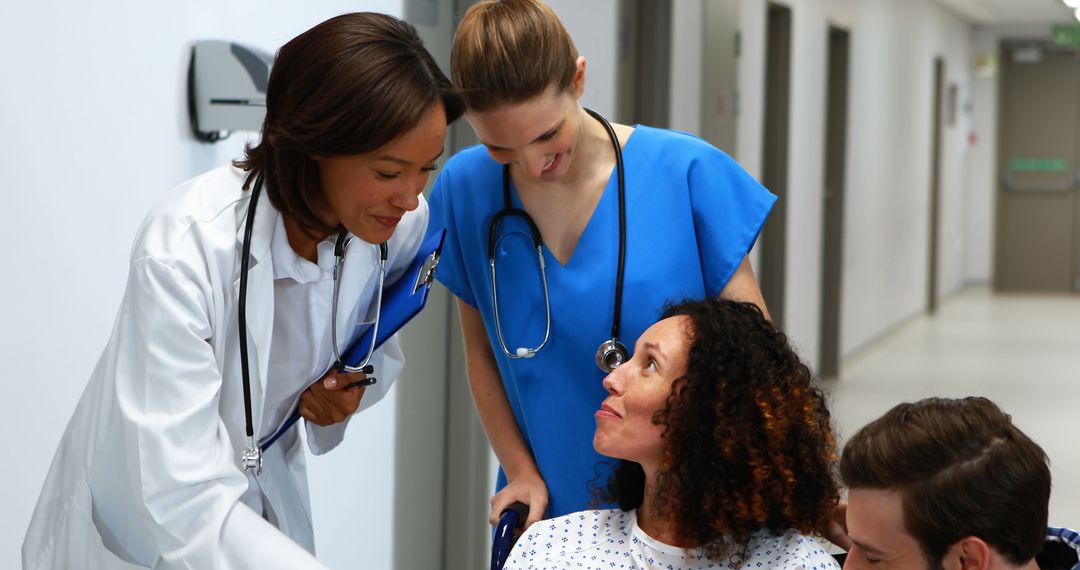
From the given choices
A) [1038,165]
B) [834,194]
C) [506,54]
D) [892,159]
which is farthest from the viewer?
[1038,165]

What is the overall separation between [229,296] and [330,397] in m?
0.26

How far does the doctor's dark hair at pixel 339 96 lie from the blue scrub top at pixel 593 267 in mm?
415

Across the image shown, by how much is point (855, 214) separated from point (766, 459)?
6394 millimetres

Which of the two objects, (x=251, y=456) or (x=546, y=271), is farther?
(x=546, y=271)

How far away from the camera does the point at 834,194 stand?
7105 mm

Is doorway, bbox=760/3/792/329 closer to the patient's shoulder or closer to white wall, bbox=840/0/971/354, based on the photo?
white wall, bbox=840/0/971/354

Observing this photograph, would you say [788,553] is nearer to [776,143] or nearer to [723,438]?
[723,438]

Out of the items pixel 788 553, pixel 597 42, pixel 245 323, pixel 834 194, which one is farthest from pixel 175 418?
pixel 834 194

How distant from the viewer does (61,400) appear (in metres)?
1.97

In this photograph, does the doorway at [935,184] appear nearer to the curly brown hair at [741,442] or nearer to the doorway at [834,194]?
the doorway at [834,194]

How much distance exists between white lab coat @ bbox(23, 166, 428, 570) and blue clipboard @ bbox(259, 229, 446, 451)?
186 millimetres

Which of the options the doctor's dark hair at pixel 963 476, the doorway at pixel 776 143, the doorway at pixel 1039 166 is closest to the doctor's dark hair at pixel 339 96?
the doctor's dark hair at pixel 963 476

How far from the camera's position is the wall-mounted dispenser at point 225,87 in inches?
84.5

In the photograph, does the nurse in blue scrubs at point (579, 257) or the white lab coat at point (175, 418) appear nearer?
the white lab coat at point (175, 418)
